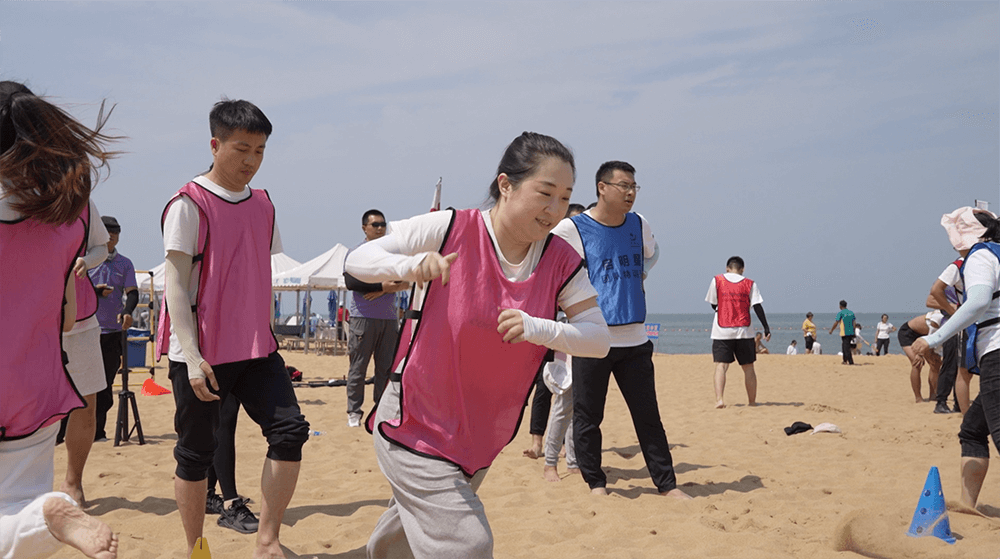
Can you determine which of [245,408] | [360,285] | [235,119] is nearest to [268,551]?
[245,408]

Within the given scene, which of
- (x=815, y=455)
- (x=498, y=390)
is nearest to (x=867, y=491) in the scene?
(x=815, y=455)

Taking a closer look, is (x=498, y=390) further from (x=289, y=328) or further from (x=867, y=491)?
(x=289, y=328)

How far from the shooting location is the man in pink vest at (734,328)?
418 inches

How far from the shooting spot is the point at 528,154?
2688 mm

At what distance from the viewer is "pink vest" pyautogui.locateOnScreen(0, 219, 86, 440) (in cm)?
225

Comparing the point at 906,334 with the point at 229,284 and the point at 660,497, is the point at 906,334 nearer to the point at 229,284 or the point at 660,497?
the point at 660,497

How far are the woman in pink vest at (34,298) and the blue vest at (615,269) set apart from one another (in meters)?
3.59

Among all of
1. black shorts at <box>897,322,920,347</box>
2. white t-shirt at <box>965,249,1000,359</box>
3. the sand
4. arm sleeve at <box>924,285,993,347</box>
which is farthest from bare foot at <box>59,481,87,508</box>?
black shorts at <box>897,322,920,347</box>

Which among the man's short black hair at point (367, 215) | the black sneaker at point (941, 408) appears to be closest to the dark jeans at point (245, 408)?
the man's short black hair at point (367, 215)

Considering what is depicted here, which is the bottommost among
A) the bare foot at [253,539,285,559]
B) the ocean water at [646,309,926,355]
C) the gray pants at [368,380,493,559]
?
the ocean water at [646,309,926,355]

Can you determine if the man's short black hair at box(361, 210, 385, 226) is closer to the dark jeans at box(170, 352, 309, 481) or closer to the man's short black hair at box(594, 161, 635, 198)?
the man's short black hair at box(594, 161, 635, 198)

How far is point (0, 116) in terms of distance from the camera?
7.34 feet

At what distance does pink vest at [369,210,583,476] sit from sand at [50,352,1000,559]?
171 centimetres

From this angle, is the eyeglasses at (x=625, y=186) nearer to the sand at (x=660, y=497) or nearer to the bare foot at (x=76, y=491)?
the sand at (x=660, y=497)
